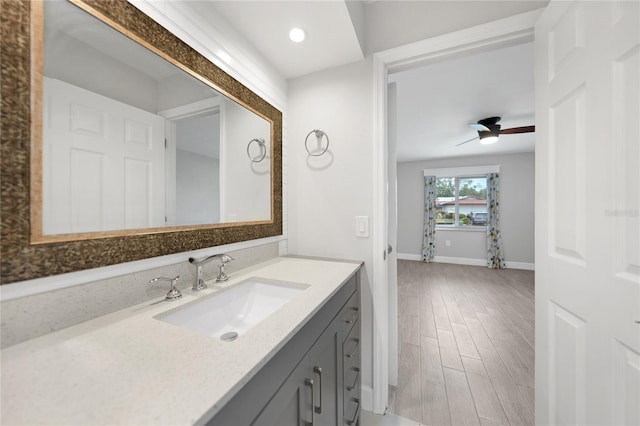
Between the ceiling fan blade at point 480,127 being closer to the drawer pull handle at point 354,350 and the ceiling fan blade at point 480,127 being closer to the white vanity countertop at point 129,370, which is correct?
the drawer pull handle at point 354,350

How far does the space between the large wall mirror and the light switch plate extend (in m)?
0.73

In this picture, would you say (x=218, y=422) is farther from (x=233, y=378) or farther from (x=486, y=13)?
(x=486, y=13)

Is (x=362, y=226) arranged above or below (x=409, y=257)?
above

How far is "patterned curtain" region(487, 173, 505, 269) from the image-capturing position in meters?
5.10

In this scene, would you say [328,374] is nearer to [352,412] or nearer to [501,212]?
[352,412]

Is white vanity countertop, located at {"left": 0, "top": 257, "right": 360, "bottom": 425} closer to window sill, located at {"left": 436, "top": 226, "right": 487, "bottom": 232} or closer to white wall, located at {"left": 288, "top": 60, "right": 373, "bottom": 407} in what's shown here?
white wall, located at {"left": 288, "top": 60, "right": 373, "bottom": 407}

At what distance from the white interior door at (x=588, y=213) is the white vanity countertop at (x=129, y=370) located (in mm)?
962

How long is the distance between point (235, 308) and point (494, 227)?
5.77 meters

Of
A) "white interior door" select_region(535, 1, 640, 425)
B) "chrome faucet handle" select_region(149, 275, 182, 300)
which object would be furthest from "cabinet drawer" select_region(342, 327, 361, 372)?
"white interior door" select_region(535, 1, 640, 425)

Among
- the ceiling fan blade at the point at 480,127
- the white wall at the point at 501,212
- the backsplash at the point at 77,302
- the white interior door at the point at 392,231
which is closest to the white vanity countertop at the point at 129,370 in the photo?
the backsplash at the point at 77,302

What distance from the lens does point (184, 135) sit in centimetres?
107

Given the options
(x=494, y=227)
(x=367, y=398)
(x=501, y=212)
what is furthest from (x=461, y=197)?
(x=367, y=398)

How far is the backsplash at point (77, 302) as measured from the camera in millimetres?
591

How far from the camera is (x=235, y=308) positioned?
3.48 ft
